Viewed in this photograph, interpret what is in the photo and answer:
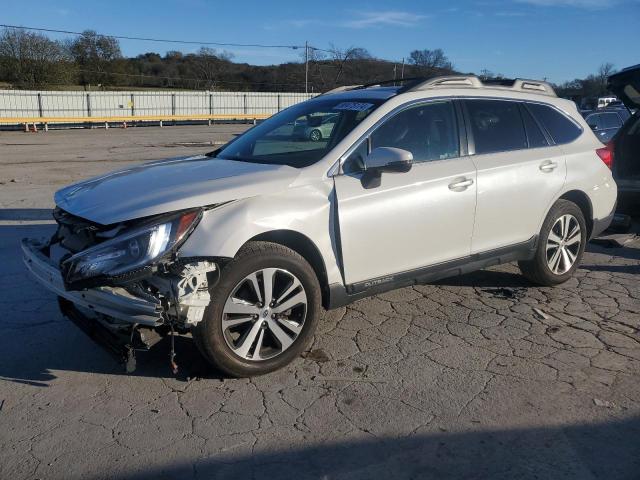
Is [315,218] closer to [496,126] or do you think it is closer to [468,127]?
[468,127]

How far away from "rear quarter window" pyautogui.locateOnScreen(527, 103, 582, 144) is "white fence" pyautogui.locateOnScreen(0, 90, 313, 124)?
33426 millimetres

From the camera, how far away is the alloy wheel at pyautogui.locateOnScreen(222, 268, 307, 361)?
144 inches

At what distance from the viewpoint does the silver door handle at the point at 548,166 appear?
5.25 m

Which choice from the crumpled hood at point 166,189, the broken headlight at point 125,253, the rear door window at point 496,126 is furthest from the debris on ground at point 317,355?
the rear door window at point 496,126

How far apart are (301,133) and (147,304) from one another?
2.14 metres

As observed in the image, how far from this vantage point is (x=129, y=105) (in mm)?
38562

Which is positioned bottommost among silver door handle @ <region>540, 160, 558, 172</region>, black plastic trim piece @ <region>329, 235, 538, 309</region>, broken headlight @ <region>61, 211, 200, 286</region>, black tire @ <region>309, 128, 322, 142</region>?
black plastic trim piece @ <region>329, 235, 538, 309</region>

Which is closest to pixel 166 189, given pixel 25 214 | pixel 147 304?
pixel 147 304

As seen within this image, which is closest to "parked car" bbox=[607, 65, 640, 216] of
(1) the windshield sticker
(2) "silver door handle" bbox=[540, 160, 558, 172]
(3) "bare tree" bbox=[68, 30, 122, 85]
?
(2) "silver door handle" bbox=[540, 160, 558, 172]

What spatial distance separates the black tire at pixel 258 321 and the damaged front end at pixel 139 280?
0.10 m

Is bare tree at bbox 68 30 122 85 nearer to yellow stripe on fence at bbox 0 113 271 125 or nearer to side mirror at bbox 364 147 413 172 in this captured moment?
yellow stripe on fence at bbox 0 113 271 125

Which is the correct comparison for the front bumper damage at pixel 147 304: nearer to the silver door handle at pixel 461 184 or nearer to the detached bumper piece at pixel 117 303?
the detached bumper piece at pixel 117 303

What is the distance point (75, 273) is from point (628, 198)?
7.41 meters

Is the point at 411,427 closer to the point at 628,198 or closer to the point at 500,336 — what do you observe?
the point at 500,336
